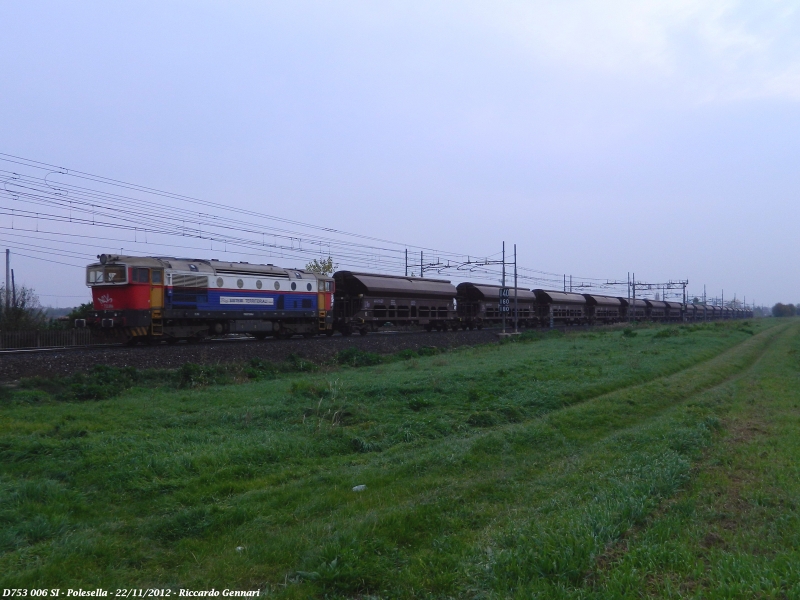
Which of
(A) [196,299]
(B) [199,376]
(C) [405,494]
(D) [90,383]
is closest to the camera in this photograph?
(C) [405,494]

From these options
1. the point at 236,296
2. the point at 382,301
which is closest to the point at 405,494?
the point at 236,296

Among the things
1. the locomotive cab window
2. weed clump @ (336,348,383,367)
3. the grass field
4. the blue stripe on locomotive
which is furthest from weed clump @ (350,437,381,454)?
the locomotive cab window

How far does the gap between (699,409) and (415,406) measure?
616cm

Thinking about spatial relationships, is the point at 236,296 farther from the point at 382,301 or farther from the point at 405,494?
the point at 405,494

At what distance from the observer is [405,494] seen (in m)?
7.34

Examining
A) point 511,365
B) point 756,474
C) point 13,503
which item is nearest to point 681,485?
point 756,474

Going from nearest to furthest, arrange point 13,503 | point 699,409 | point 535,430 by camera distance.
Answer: point 13,503
point 535,430
point 699,409

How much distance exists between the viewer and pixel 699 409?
12.9 meters

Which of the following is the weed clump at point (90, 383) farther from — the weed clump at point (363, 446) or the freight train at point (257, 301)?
the weed clump at point (363, 446)

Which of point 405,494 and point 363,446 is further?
point 363,446

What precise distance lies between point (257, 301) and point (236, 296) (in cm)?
128

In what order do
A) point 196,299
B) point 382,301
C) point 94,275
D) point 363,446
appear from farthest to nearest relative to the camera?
point 382,301 → point 196,299 → point 94,275 → point 363,446

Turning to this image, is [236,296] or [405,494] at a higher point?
[236,296]

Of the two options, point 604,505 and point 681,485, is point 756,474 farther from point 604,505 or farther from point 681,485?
point 604,505
